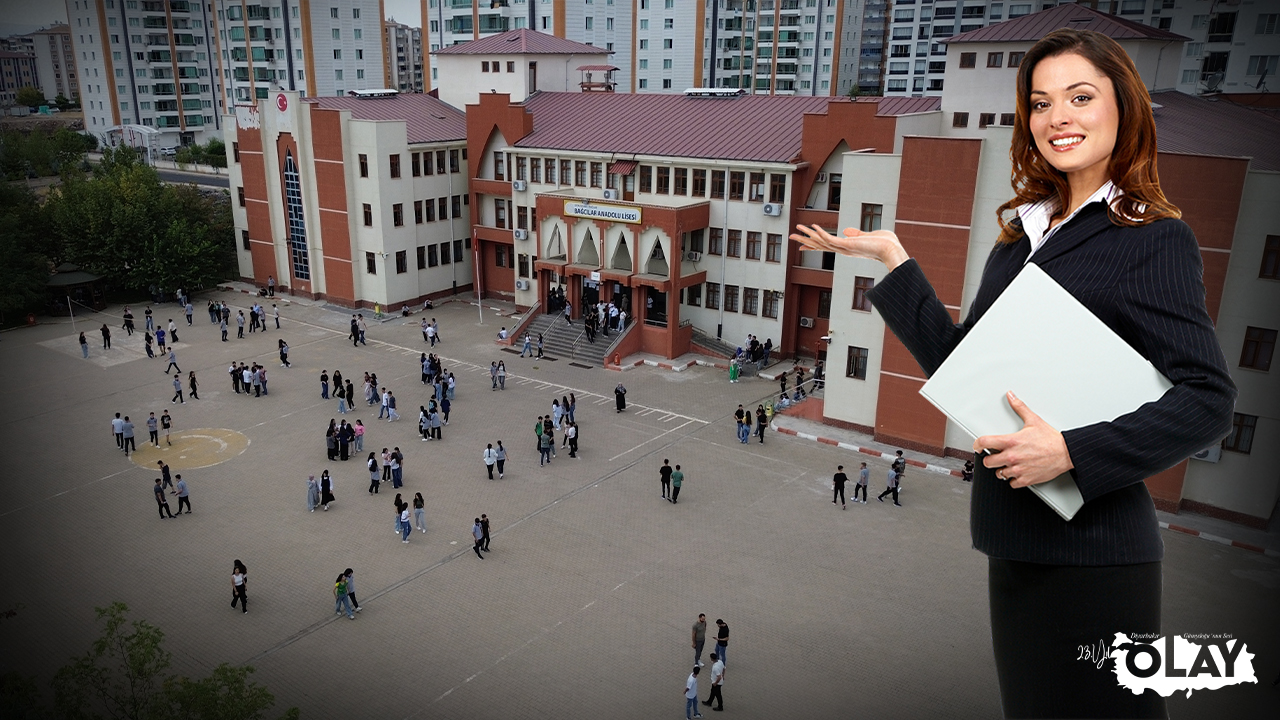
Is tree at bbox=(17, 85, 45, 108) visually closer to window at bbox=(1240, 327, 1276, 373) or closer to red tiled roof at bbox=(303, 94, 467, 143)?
red tiled roof at bbox=(303, 94, 467, 143)

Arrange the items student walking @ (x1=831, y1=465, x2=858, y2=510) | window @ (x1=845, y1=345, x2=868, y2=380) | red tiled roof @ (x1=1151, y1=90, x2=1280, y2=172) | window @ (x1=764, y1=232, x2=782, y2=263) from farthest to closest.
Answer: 1. window @ (x1=764, y1=232, x2=782, y2=263)
2. window @ (x1=845, y1=345, x2=868, y2=380)
3. red tiled roof @ (x1=1151, y1=90, x2=1280, y2=172)
4. student walking @ (x1=831, y1=465, x2=858, y2=510)

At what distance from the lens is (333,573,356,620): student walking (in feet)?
60.8

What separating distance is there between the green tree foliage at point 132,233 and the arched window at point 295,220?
4362 millimetres

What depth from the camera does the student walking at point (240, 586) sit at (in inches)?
744

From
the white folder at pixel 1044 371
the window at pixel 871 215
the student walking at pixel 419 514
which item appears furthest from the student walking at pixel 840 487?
the white folder at pixel 1044 371

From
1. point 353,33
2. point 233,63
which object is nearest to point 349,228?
point 353,33

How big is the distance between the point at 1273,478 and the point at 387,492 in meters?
23.9

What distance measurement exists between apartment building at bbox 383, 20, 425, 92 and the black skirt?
138 meters

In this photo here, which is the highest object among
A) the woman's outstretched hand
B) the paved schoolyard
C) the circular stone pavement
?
the woman's outstretched hand

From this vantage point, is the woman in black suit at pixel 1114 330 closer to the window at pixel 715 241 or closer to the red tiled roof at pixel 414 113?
the window at pixel 715 241

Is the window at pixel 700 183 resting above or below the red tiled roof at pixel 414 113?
below

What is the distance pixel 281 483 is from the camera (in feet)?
85.0

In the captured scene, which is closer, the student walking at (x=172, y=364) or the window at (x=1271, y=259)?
the window at (x=1271, y=259)

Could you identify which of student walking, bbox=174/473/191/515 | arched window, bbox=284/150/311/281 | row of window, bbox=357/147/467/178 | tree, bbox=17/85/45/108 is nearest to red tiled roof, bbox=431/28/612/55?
row of window, bbox=357/147/467/178
